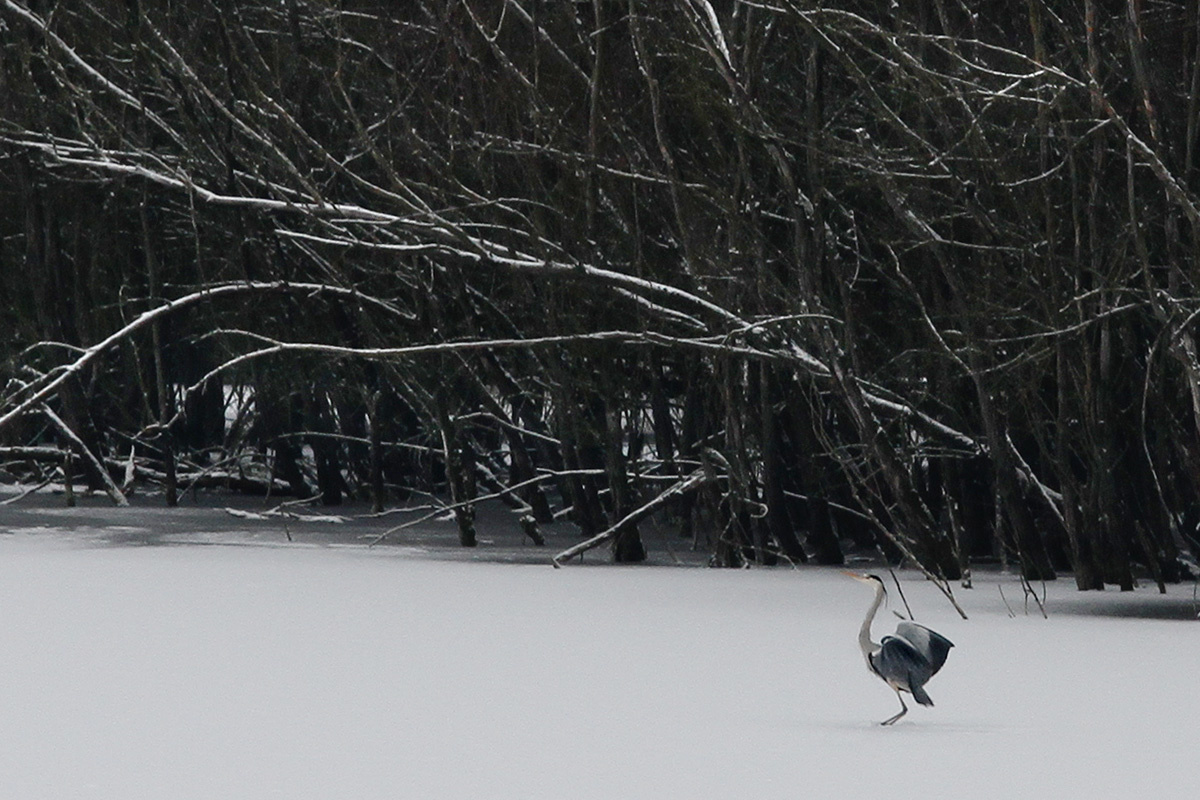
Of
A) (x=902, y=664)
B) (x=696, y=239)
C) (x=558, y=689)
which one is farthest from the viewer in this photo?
(x=696, y=239)

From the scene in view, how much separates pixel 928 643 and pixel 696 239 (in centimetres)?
573

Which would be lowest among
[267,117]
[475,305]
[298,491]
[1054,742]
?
[1054,742]

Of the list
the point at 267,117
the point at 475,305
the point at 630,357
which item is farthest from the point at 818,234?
the point at 267,117

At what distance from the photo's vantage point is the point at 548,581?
36.2 feet

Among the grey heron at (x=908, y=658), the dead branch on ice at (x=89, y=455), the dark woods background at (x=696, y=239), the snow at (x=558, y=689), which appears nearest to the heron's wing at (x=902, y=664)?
the grey heron at (x=908, y=658)

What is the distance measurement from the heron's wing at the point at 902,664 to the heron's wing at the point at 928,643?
19 mm

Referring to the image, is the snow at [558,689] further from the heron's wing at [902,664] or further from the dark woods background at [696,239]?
the dark woods background at [696,239]

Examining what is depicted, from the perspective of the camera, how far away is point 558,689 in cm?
718

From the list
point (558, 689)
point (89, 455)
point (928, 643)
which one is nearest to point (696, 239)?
point (558, 689)

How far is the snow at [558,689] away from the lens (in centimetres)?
566

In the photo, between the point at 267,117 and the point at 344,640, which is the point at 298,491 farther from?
the point at 344,640

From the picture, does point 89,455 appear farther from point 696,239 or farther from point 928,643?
point 928,643

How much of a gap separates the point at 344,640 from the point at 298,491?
8528 millimetres

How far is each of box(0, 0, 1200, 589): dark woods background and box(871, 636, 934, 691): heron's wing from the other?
3563 mm
